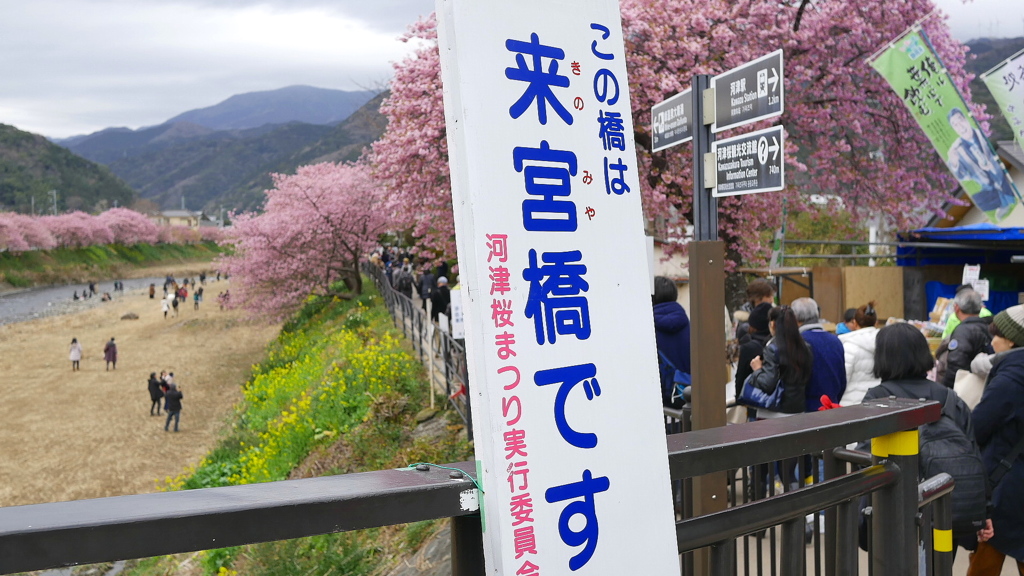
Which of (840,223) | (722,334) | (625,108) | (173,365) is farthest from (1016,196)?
(173,365)

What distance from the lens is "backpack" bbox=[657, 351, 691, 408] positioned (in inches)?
199

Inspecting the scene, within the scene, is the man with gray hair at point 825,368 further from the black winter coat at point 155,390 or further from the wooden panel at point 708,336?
the black winter coat at point 155,390

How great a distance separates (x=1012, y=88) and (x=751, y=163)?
5.86m

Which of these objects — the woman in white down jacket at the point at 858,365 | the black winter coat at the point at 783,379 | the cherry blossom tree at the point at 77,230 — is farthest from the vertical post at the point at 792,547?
the cherry blossom tree at the point at 77,230

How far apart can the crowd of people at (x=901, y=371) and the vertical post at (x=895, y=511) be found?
28 cm

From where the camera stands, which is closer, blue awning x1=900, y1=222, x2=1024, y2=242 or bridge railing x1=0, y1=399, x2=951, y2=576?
bridge railing x1=0, y1=399, x2=951, y2=576

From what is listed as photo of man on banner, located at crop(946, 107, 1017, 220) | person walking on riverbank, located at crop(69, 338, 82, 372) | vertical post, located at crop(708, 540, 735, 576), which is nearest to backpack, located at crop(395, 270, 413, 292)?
photo of man on banner, located at crop(946, 107, 1017, 220)

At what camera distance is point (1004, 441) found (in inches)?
126

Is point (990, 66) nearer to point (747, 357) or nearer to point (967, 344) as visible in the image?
point (967, 344)

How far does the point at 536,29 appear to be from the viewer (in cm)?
154

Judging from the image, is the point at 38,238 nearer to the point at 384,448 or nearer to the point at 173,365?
the point at 173,365

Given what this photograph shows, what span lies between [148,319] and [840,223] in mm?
36631

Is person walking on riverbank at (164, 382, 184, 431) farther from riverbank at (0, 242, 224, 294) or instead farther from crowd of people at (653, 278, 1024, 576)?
riverbank at (0, 242, 224, 294)

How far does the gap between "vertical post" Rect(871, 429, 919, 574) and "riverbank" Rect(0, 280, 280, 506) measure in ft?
44.1
